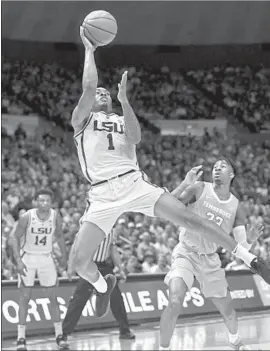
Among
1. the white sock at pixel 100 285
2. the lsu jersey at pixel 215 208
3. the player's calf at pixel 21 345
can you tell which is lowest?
the player's calf at pixel 21 345

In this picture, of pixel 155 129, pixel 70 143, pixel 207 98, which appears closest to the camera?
pixel 70 143

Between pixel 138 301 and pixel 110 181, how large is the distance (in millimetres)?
6981

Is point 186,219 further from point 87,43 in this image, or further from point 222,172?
point 87,43

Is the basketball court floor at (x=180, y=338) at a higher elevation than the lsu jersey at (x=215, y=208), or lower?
lower

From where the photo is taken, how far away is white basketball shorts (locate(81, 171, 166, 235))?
704 cm

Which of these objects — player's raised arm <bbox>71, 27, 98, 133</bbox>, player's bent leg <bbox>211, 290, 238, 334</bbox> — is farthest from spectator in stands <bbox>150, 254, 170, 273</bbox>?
player's raised arm <bbox>71, 27, 98, 133</bbox>

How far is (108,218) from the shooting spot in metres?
7.02

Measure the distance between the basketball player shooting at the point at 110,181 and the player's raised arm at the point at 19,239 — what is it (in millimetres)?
3204

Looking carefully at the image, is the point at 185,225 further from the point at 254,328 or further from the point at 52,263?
the point at 254,328

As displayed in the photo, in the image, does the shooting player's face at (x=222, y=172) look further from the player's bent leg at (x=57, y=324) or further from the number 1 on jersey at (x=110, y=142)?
the player's bent leg at (x=57, y=324)

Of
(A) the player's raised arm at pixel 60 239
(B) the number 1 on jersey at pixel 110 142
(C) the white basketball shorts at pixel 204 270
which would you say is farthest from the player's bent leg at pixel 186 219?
(A) the player's raised arm at pixel 60 239

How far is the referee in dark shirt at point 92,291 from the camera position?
10.8 m

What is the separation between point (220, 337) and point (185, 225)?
516cm

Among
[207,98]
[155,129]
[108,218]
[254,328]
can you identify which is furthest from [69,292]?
[207,98]
